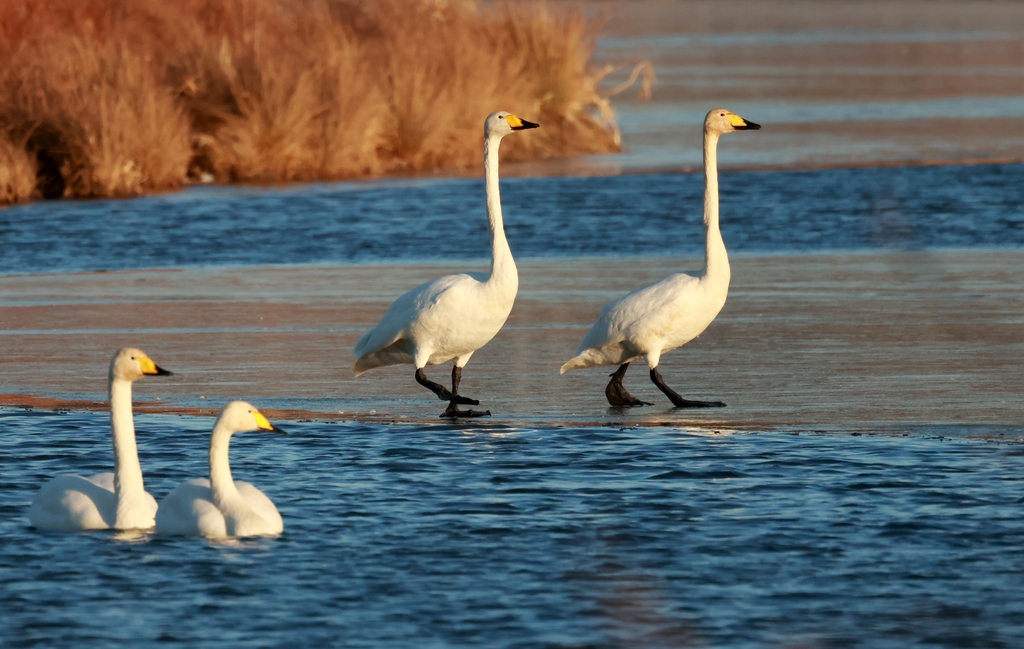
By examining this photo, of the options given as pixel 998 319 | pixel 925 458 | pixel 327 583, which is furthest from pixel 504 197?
pixel 327 583

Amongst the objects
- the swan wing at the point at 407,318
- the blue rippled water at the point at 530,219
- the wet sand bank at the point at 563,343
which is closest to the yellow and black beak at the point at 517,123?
the swan wing at the point at 407,318

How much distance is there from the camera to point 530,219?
1900cm

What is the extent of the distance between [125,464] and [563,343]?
4624 millimetres

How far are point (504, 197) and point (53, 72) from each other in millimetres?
5641

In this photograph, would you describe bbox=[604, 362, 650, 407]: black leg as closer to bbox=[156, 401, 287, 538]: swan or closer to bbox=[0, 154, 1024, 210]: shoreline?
bbox=[156, 401, 287, 538]: swan

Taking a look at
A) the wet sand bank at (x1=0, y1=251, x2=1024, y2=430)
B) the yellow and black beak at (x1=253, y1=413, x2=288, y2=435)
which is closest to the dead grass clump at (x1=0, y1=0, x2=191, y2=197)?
the wet sand bank at (x1=0, y1=251, x2=1024, y2=430)

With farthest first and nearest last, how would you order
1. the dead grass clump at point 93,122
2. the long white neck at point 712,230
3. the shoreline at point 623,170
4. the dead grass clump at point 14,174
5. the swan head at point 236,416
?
the shoreline at point 623,170 → the dead grass clump at point 93,122 → the dead grass clump at point 14,174 → the long white neck at point 712,230 → the swan head at point 236,416

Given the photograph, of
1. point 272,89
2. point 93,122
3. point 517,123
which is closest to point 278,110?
point 272,89

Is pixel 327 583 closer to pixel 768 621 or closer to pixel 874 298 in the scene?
pixel 768 621

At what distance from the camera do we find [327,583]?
6.91m

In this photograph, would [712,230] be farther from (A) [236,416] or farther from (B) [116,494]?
(B) [116,494]

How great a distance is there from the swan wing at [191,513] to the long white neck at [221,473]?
51mm

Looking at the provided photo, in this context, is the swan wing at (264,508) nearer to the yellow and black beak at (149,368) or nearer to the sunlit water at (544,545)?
the sunlit water at (544,545)

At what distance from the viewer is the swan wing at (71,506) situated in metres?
7.66
